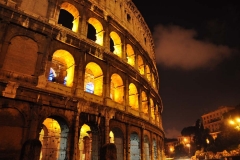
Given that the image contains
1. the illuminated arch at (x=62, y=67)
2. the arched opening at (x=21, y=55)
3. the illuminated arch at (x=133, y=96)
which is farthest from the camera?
the illuminated arch at (x=133, y=96)

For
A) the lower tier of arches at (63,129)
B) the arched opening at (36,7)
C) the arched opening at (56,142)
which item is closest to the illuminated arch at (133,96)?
the lower tier of arches at (63,129)

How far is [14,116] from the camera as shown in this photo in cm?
798

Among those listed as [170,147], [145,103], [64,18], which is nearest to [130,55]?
[145,103]

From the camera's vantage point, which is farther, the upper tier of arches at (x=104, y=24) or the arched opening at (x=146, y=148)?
the arched opening at (x=146, y=148)

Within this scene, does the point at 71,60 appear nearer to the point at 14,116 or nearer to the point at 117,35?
the point at 14,116

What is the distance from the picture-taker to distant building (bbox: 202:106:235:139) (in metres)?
59.0

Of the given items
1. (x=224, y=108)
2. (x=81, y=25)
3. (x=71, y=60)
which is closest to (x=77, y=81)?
(x=71, y=60)

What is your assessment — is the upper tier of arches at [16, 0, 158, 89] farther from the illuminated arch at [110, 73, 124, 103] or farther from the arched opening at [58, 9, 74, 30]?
the illuminated arch at [110, 73, 124, 103]

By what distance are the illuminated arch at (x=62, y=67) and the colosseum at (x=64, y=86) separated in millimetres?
37

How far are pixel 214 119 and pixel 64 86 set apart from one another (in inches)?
2516

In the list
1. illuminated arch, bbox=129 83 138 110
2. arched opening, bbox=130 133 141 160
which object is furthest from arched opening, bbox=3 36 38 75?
arched opening, bbox=130 133 141 160

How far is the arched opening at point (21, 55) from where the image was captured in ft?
27.8

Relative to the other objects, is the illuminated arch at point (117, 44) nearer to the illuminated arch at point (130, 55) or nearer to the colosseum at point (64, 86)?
the colosseum at point (64, 86)

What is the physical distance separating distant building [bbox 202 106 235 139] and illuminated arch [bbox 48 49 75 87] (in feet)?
191
